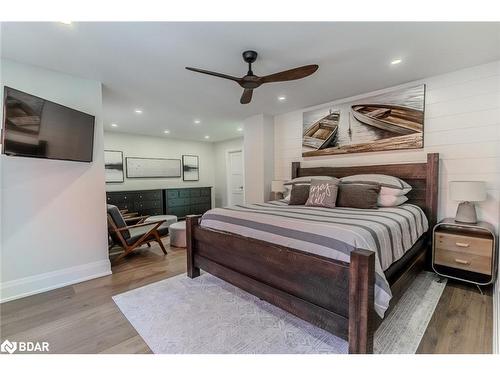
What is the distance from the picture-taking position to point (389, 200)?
2.80 metres

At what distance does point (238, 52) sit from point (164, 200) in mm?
4884

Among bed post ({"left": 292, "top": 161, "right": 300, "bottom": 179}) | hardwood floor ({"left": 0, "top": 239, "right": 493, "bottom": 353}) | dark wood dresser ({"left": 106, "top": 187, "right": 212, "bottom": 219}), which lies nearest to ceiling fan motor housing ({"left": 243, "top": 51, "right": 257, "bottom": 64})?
bed post ({"left": 292, "top": 161, "right": 300, "bottom": 179})

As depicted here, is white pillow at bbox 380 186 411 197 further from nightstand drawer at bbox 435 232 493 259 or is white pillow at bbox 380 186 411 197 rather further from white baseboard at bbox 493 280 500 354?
white baseboard at bbox 493 280 500 354

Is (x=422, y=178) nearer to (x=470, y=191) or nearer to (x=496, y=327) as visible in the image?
(x=470, y=191)

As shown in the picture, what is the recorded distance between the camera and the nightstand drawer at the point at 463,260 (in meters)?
2.25

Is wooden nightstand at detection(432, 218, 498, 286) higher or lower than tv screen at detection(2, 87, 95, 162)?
lower

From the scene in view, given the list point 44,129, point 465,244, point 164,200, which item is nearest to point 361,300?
point 465,244

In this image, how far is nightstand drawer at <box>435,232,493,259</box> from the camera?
223 cm

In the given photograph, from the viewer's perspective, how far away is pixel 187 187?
694 centimetres

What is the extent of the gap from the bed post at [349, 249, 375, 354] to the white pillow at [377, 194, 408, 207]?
1.67 meters

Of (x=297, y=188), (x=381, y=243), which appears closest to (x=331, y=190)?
(x=297, y=188)

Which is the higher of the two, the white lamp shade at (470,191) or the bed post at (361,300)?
the white lamp shade at (470,191)

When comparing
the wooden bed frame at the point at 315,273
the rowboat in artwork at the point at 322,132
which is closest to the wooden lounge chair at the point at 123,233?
the wooden bed frame at the point at 315,273

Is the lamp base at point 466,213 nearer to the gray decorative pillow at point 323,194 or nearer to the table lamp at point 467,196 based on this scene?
the table lamp at point 467,196
